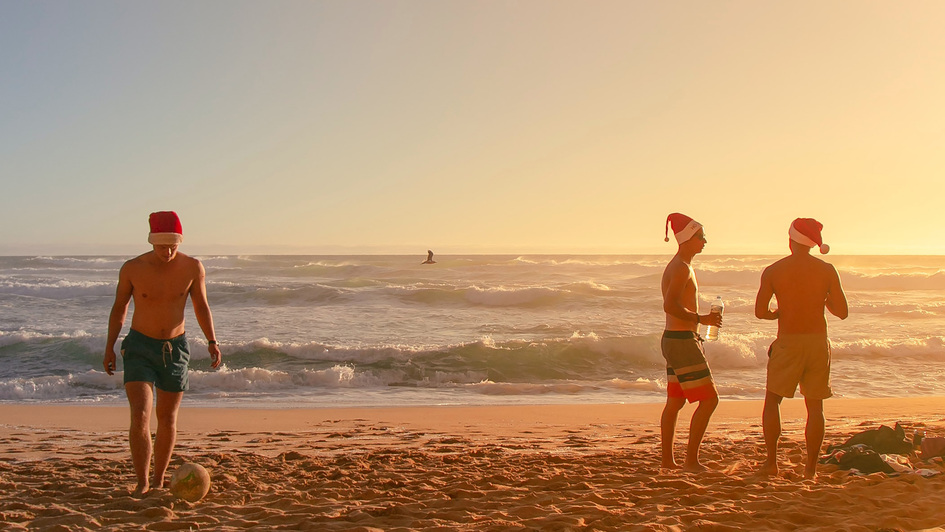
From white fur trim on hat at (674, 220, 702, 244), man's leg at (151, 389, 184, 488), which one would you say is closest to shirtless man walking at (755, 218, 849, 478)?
white fur trim on hat at (674, 220, 702, 244)

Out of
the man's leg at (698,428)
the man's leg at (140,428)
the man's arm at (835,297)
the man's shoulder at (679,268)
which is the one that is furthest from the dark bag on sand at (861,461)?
the man's leg at (140,428)

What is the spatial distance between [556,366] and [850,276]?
98.0 feet

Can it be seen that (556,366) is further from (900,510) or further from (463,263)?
(463,263)

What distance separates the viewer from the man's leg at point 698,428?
4.97m

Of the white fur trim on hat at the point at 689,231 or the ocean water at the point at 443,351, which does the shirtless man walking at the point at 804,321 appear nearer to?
the white fur trim on hat at the point at 689,231

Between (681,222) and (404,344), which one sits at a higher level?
(681,222)

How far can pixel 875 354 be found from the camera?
47.0ft

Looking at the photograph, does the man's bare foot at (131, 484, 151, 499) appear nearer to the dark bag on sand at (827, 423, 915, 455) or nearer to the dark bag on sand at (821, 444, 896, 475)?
the dark bag on sand at (821, 444, 896, 475)

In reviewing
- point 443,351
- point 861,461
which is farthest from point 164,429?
point 443,351

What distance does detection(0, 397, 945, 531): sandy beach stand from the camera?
13.3 feet

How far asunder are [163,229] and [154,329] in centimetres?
61

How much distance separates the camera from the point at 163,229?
4.39m

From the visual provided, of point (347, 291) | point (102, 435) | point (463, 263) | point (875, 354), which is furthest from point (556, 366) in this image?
point (463, 263)

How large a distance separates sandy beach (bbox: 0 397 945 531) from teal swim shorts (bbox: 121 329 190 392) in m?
0.72
